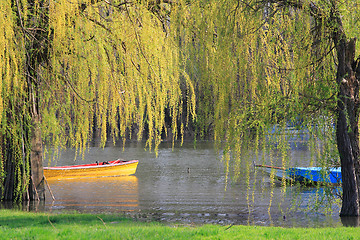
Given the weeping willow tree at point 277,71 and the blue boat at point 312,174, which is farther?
the blue boat at point 312,174

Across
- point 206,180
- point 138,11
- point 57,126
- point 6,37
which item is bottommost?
point 206,180

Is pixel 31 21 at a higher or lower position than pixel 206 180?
higher

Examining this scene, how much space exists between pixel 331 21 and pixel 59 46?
4270 mm

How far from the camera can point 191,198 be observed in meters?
17.1

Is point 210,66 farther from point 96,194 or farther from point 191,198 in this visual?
point 96,194

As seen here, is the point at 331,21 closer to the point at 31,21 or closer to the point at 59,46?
the point at 59,46

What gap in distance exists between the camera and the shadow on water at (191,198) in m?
11.5

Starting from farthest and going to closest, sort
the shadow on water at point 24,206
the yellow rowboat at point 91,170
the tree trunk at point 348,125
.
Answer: the yellow rowboat at point 91,170
the shadow on water at point 24,206
the tree trunk at point 348,125

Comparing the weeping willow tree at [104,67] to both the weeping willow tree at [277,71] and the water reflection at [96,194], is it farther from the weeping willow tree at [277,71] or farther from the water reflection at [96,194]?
the water reflection at [96,194]

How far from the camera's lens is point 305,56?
7.09 metres

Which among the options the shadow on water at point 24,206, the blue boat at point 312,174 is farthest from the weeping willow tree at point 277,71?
the shadow on water at point 24,206

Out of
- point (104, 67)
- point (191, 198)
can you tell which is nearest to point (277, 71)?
point (104, 67)

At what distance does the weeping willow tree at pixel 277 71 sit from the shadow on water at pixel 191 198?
2.88ft

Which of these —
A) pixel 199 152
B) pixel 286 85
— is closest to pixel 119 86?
pixel 286 85
